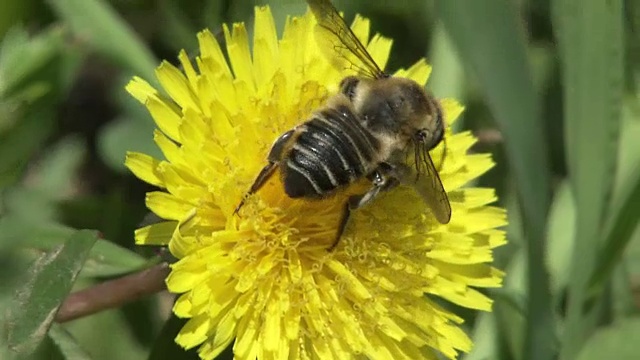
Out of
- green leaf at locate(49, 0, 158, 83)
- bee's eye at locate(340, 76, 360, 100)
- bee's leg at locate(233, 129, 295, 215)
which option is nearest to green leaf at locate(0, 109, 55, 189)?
green leaf at locate(49, 0, 158, 83)

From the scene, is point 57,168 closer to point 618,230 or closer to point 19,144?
point 19,144

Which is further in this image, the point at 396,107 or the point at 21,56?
the point at 21,56

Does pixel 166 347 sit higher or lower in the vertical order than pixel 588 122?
higher

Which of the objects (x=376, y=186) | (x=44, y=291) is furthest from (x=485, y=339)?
(x=44, y=291)

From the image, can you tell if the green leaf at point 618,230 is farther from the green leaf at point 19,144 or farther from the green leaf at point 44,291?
the green leaf at point 19,144

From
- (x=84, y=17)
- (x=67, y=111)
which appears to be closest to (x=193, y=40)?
(x=84, y=17)

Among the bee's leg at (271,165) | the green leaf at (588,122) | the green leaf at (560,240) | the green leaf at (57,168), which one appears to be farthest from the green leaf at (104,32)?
the green leaf at (560,240)

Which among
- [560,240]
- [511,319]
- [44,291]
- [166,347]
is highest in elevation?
[44,291]

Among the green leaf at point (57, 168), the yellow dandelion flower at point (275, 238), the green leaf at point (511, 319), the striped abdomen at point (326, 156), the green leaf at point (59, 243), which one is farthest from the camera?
the green leaf at point (57, 168)
